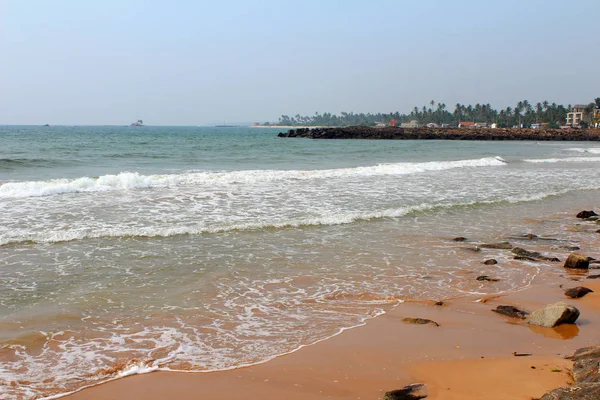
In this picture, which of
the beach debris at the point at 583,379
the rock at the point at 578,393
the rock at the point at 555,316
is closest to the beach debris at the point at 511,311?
the rock at the point at 555,316

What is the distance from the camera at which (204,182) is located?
20.6 m

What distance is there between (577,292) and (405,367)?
3.87 metres

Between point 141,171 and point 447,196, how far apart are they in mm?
15790

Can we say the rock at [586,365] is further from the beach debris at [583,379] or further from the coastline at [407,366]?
the coastline at [407,366]

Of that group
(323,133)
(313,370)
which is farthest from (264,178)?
(323,133)

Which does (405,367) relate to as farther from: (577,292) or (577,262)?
(577,262)

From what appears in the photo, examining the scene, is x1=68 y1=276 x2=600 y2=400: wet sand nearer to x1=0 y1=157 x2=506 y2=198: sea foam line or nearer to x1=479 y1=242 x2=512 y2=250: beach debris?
x1=479 y1=242 x2=512 y2=250: beach debris

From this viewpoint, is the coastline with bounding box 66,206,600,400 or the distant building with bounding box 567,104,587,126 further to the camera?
the distant building with bounding box 567,104,587,126

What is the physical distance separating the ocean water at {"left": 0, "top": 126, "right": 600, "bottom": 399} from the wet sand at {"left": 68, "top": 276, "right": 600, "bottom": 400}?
0.94 feet

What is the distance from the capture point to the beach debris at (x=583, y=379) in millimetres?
3771

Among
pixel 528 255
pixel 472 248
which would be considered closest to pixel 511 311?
pixel 528 255

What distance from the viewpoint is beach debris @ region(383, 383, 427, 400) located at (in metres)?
4.40

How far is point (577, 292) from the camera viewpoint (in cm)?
750

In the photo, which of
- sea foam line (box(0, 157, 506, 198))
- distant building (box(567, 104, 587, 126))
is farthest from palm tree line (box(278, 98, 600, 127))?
sea foam line (box(0, 157, 506, 198))
